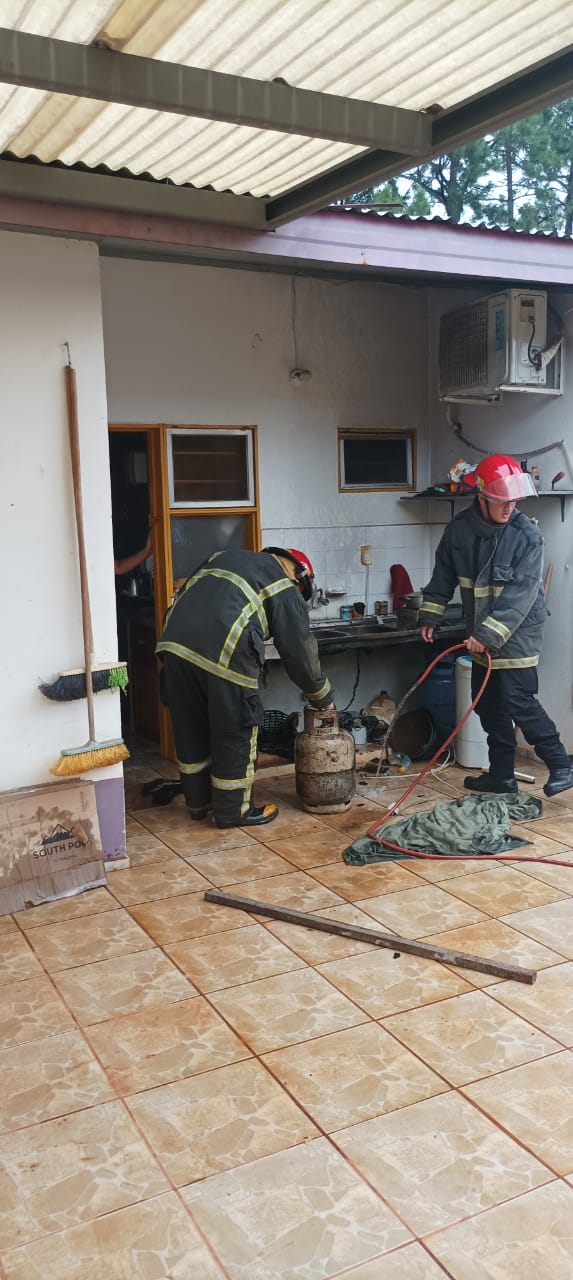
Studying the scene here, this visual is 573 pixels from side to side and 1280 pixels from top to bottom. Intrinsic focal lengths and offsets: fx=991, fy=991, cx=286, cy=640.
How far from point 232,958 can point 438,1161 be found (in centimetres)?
134

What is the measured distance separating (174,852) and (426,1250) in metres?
2.84

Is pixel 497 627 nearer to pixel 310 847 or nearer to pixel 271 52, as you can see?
pixel 310 847

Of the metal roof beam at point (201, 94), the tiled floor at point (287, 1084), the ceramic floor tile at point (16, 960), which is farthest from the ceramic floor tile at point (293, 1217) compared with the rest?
the metal roof beam at point (201, 94)

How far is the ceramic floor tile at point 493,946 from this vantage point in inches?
146

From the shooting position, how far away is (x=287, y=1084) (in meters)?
3.04

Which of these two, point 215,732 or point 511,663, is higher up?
point 511,663

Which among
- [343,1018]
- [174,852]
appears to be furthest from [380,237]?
[343,1018]

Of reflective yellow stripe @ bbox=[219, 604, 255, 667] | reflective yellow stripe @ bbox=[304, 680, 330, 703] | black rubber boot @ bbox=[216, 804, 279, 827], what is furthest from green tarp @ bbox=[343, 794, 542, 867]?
reflective yellow stripe @ bbox=[219, 604, 255, 667]

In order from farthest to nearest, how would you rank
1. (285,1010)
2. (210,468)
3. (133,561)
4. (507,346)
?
(133,561) < (210,468) < (507,346) < (285,1010)

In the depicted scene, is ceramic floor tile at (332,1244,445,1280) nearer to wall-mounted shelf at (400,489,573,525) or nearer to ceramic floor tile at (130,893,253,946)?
ceramic floor tile at (130,893,253,946)

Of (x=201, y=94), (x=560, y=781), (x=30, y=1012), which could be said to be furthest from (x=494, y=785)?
(x=201, y=94)

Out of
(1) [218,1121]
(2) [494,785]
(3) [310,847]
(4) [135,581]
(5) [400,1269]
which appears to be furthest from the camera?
(4) [135,581]

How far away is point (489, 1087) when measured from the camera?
2.99 meters

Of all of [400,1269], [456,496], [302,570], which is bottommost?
[400,1269]
